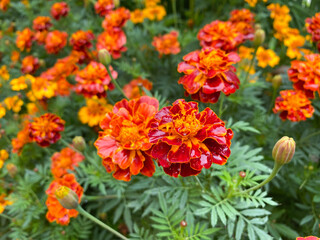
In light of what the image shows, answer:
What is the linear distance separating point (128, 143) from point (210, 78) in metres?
0.29

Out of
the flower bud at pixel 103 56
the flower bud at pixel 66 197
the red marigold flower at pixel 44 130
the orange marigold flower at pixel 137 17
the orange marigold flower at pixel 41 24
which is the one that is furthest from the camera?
the orange marigold flower at pixel 137 17

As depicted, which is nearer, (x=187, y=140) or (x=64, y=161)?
(x=187, y=140)

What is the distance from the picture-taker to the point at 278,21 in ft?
5.12

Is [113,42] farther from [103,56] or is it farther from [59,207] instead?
[59,207]

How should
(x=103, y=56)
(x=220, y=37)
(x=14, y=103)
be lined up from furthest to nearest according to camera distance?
(x=14, y=103) → (x=220, y=37) → (x=103, y=56)

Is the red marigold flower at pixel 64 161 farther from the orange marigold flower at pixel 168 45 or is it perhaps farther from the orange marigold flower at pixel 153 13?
the orange marigold flower at pixel 153 13

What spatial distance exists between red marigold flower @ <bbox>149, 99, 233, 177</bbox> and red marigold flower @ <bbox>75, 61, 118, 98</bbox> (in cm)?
55

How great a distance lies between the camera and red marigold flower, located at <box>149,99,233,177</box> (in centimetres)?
62

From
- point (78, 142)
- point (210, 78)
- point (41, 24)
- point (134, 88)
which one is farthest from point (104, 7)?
point (210, 78)

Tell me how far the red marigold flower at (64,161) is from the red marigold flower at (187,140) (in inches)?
25.6


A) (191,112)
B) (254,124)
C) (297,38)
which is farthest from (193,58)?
(297,38)

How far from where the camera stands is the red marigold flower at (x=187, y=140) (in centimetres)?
62

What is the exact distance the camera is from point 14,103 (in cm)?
149

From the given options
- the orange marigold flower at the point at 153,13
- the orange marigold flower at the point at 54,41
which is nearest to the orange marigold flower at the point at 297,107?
the orange marigold flower at the point at 153,13
